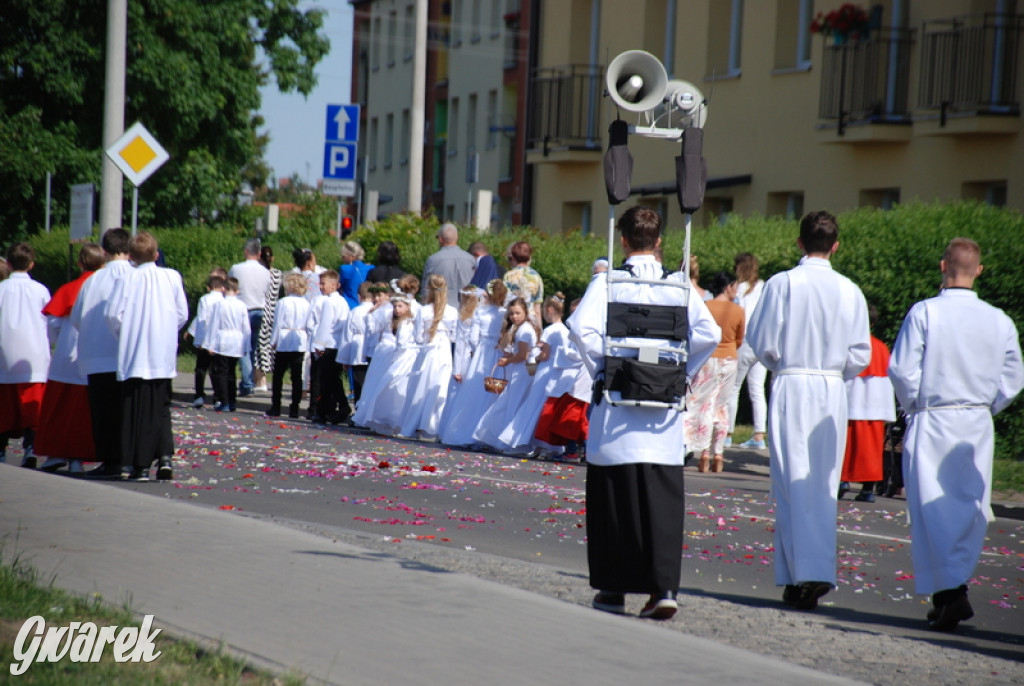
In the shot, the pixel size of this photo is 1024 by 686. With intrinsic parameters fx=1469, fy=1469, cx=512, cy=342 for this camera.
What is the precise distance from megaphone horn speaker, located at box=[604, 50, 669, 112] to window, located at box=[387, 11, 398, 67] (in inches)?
2013

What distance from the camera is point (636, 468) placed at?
23.5ft

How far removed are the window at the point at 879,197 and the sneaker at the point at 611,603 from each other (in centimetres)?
1773

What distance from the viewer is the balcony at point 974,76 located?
2059 cm

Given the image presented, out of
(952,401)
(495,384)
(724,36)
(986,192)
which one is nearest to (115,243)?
(495,384)

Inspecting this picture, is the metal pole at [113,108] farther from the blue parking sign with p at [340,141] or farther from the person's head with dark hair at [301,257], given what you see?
the blue parking sign with p at [340,141]

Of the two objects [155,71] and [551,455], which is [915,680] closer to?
[551,455]

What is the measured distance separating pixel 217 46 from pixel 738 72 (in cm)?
1832

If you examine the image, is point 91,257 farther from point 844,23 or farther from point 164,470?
point 844,23

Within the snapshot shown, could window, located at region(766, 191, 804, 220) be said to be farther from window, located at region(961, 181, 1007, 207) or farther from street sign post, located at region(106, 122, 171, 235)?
street sign post, located at region(106, 122, 171, 235)

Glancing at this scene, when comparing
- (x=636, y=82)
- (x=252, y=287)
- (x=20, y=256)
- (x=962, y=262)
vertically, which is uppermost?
(x=636, y=82)

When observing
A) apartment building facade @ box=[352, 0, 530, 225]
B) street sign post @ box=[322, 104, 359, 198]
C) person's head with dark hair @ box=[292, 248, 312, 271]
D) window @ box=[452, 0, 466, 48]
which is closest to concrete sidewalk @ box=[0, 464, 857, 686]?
person's head with dark hair @ box=[292, 248, 312, 271]

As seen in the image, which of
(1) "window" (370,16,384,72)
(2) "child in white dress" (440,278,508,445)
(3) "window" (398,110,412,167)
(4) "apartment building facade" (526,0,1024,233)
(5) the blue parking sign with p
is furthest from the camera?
(1) "window" (370,16,384,72)

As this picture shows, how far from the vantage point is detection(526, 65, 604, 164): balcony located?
31641 millimetres

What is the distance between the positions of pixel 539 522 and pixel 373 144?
50.7 m
